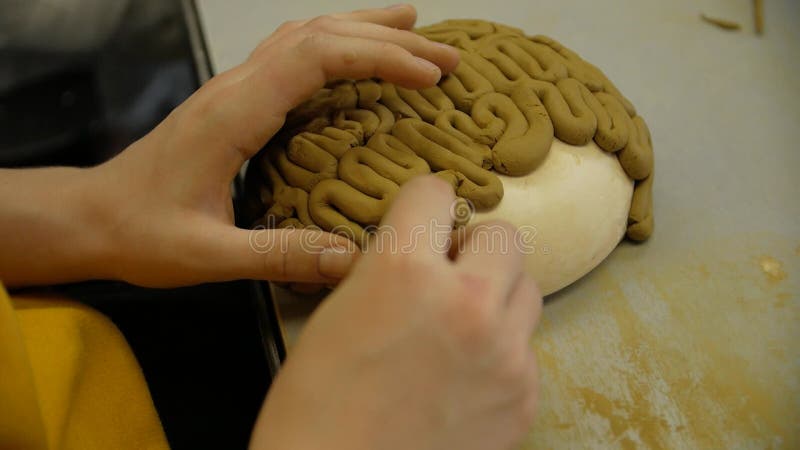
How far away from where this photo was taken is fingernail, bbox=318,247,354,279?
0.88 m

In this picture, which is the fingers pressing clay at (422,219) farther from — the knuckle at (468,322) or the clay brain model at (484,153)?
the clay brain model at (484,153)

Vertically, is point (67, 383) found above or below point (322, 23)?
below

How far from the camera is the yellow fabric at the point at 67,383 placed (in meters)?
0.71

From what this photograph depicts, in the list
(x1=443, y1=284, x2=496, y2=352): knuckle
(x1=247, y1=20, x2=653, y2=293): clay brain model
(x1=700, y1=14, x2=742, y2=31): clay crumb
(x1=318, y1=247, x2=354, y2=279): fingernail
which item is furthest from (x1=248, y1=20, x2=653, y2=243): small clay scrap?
(x1=700, y1=14, x2=742, y2=31): clay crumb

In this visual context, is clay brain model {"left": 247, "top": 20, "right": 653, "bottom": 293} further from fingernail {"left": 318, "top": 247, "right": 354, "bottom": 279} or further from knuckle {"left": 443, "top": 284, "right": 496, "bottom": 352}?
knuckle {"left": 443, "top": 284, "right": 496, "bottom": 352}

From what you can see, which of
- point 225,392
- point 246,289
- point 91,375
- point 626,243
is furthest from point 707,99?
point 91,375

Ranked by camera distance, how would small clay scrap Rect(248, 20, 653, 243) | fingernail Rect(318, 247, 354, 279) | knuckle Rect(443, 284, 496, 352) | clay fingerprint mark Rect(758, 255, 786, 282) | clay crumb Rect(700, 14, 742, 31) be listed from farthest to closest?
clay crumb Rect(700, 14, 742, 31), clay fingerprint mark Rect(758, 255, 786, 282), small clay scrap Rect(248, 20, 653, 243), fingernail Rect(318, 247, 354, 279), knuckle Rect(443, 284, 496, 352)

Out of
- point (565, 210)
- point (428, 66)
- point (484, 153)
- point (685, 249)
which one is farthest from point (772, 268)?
point (428, 66)

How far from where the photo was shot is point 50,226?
91 centimetres

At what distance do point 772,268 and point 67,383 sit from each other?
1.16 meters

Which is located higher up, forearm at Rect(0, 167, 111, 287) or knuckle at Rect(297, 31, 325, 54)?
knuckle at Rect(297, 31, 325, 54)

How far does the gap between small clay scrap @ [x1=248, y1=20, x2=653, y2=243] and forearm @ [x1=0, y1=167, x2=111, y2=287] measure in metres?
0.27

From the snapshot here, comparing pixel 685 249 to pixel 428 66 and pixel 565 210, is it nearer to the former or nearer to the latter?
pixel 565 210

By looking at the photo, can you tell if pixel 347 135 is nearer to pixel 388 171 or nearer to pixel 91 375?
pixel 388 171
